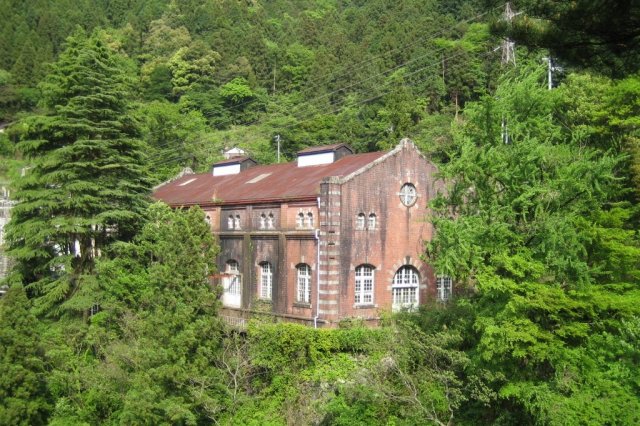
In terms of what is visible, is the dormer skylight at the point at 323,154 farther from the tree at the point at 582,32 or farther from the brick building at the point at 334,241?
the tree at the point at 582,32

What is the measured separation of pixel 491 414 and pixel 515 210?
20.7 ft

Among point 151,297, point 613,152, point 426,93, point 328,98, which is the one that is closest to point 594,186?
point 613,152

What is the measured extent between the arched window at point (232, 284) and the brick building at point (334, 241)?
46mm

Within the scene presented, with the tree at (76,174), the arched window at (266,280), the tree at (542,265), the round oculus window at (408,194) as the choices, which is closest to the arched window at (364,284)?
the round oculus window at (408,194)

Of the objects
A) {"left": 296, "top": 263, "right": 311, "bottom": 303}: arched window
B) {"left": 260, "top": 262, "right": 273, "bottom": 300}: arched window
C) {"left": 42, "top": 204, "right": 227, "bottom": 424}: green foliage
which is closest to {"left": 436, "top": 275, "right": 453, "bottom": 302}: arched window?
{"left": 296, "top": 263, "right": 311, "bottom": 303}: arched window

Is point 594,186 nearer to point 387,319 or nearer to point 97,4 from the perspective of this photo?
point 387,319

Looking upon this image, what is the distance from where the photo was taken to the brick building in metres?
25.4

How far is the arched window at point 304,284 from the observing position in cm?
2611

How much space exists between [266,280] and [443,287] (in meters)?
7.78

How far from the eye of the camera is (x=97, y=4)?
93875 millimetres

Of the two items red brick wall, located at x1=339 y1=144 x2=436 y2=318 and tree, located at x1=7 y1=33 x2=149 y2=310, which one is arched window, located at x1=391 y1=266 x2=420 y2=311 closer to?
red brick wall, located at x1=339 y1=144 x2=436 y2=318

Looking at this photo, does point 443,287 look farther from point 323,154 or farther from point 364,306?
point 323,154

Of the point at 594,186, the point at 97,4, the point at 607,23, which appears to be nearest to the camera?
the point at 607,23

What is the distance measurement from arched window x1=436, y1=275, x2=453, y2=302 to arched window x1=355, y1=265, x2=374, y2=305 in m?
3.55
